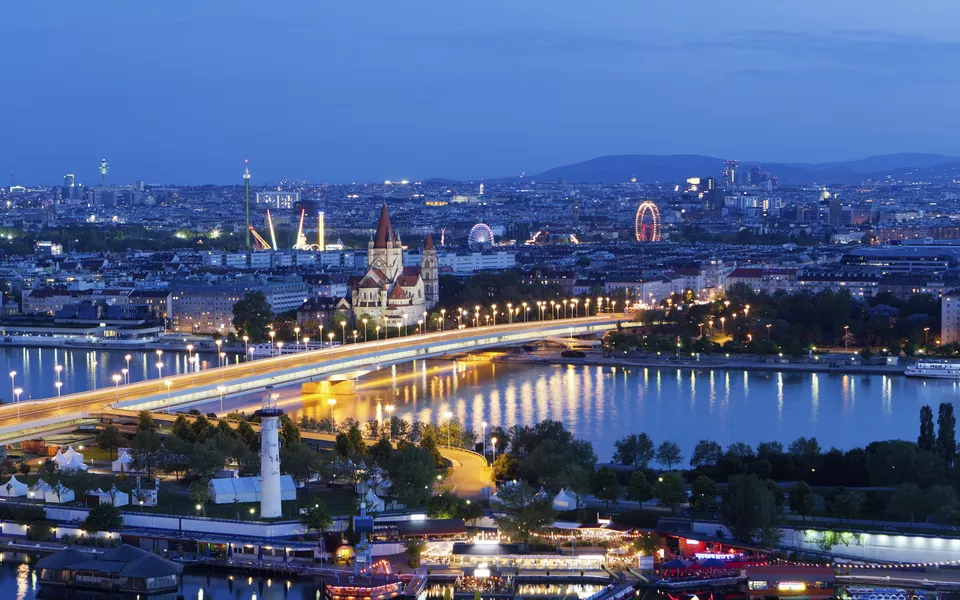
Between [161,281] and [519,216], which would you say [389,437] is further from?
[519,216]

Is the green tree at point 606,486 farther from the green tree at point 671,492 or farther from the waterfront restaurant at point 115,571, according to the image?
the waterfront restaurant at point 115,571

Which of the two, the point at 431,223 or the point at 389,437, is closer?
the point at 389,437

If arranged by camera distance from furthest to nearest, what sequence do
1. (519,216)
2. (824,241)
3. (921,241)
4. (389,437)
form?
(519,216) < (824,241) < (921,241) < (389,437)

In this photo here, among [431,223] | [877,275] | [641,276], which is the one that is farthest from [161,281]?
[431,223]

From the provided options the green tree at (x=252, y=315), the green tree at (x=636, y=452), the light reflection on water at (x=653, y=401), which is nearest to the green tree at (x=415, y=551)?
the green tree at (x=636, y=452)

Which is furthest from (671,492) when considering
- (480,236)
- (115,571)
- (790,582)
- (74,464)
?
(480,236)

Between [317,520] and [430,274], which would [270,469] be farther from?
[430,274]

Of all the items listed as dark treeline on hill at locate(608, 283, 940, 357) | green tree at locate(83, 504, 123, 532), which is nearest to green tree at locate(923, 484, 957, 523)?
green tree at locate(83, 504, 123, 532)
